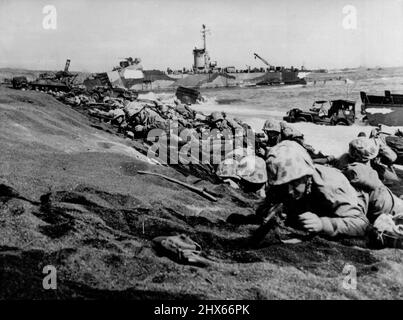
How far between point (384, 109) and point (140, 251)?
18341 mm

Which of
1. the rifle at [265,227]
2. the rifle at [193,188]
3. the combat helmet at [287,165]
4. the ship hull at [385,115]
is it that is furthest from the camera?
the ship hull at [385,115]

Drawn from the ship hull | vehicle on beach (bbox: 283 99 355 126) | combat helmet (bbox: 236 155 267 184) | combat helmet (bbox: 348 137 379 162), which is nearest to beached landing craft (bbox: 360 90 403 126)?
the ship hull

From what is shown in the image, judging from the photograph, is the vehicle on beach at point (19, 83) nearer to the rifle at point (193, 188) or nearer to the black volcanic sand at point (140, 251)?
the black volcanic sand at point (140, 251)

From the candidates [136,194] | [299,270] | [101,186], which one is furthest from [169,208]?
[299,270]

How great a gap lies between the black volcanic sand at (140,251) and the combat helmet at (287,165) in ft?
2.35

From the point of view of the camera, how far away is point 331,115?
1945 centimetres

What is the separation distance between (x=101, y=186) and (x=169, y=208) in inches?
37.1

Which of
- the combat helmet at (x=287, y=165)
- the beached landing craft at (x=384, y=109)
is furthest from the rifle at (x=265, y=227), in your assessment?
the beached landing craft at (x=384, y=109)

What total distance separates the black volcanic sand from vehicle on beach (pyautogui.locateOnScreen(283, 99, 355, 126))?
15299 millimetres

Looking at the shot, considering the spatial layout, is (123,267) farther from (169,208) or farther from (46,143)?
(46,143)

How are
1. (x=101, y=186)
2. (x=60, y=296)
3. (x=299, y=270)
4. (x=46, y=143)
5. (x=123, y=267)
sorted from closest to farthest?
(x=60, y=296) < (x=123, y=267) < (x=299, y=270) < (x=101, y=186) < (x=46, y=143)

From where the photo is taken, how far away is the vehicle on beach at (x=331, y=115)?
1875 centimetres

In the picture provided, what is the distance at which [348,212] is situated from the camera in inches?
138

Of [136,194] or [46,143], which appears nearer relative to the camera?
[136,194]
